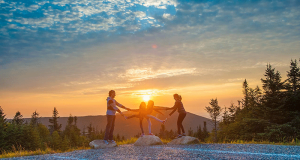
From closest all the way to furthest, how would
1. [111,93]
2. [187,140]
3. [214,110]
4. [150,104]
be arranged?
[187,140] < [111,93] < [150,104] < [214,110]

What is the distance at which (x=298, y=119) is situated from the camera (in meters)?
37.4

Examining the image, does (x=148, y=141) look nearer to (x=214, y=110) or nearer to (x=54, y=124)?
(x=214, y=110)

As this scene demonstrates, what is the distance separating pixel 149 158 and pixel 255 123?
3816 centimetres

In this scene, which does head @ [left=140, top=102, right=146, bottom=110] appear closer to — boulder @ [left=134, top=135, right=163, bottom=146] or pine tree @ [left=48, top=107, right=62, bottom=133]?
boulder @ [left=134, top=135, right=163, bottom=146]

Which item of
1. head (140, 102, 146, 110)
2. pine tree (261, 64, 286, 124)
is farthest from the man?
pine tree (261, 64, 286, 124)

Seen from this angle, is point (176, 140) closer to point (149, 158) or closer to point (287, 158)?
point (149, 158)

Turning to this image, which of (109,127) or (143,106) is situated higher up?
(143,106)

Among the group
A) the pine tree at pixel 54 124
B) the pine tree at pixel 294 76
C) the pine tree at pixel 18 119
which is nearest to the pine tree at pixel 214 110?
the pine tree at pixel 294 76

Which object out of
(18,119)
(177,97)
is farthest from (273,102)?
(18,119)

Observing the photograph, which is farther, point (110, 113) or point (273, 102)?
point (273, 102)

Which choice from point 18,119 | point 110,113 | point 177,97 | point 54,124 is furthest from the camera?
point 54,124

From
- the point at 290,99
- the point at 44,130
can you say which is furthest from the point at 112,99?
the point at 44,130

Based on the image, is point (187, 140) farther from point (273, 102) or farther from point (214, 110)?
point (214, 110)

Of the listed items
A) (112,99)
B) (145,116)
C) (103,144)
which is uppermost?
(112,99)
